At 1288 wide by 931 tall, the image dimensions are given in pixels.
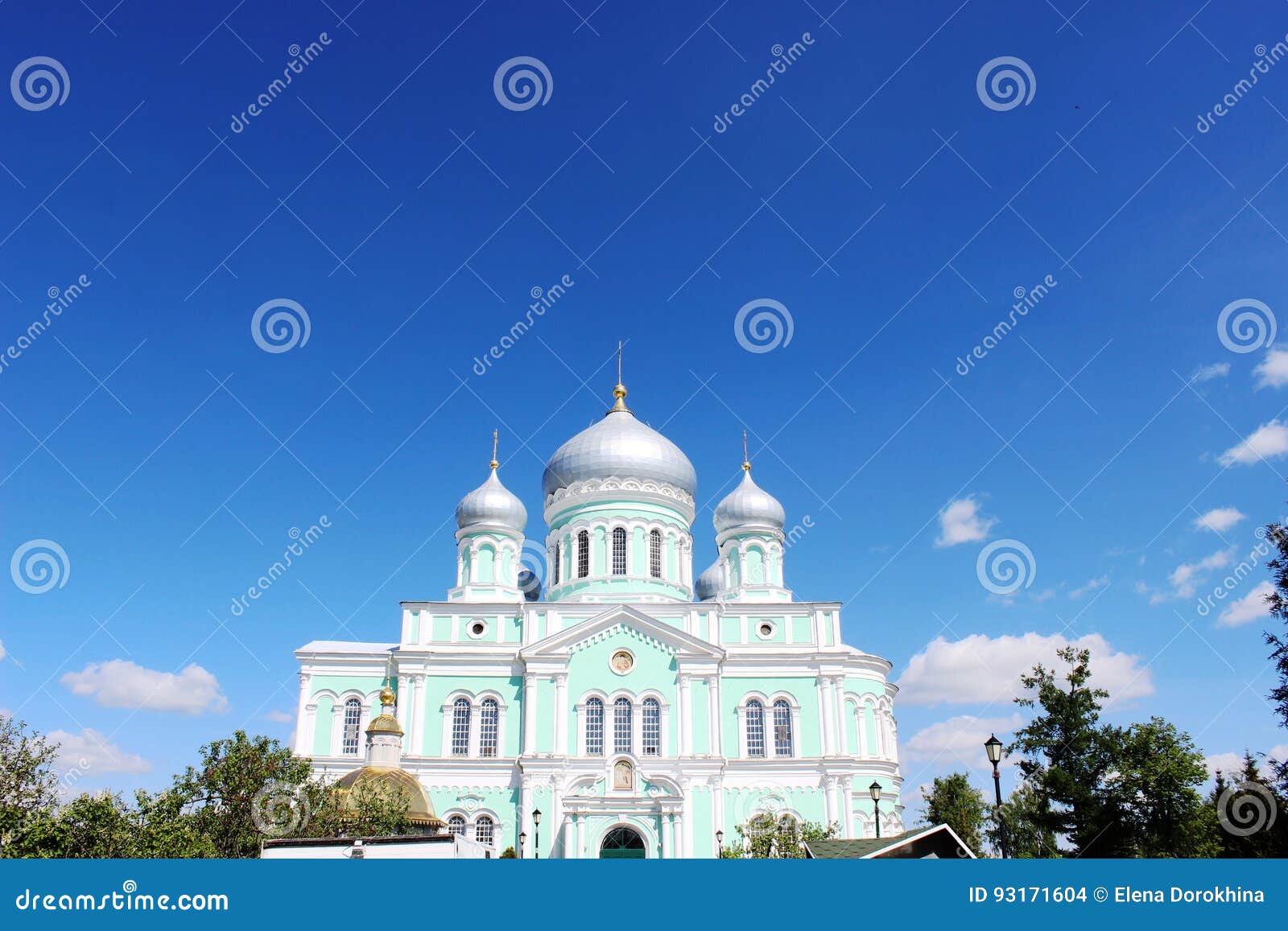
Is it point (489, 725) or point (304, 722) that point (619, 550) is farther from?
point (304, 722)

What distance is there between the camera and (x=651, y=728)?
33.4 meters

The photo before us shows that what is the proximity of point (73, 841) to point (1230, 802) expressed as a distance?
27.8m

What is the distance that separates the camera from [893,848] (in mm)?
15188

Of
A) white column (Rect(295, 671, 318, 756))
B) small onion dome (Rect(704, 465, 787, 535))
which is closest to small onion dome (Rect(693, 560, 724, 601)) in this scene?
small onion dome (Rect(704, 465, 787, 535))

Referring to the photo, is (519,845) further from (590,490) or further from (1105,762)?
(1105,762)

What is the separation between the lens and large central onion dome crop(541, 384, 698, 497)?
130 ft

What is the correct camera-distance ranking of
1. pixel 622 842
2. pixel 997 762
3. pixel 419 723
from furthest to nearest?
pixel 419 723
pixel 622 842
pixel 997 762

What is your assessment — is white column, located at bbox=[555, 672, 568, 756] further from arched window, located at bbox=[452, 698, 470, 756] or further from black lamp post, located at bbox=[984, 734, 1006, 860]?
black lamp post, located at bbox=[984, 734, 1006, 860]

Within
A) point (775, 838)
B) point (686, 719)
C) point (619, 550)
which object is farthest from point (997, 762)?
point (619, 550)

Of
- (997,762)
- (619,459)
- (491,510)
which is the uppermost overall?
(619,459)

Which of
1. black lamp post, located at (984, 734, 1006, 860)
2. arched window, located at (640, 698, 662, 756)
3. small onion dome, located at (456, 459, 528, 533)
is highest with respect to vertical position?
small onion dome, located at (456, 459, 528, 533)

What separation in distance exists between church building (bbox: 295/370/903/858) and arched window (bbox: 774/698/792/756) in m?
0.06

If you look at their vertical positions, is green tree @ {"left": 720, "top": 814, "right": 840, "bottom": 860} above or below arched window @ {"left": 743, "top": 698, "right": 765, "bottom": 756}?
below

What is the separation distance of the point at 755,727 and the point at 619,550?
8.92 meters
